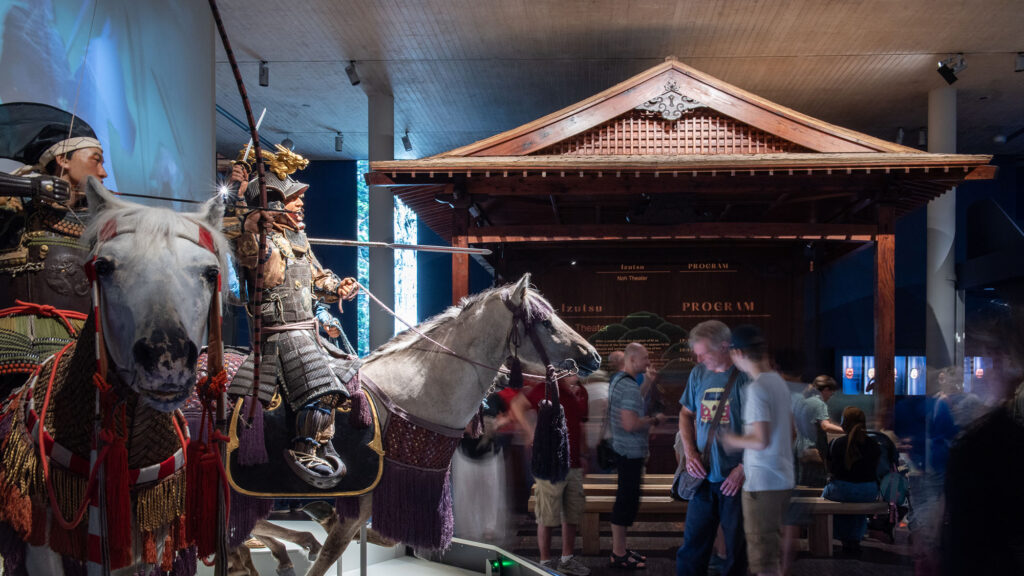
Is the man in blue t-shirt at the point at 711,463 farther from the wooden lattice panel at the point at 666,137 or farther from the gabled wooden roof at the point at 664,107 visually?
the gabled wooden roof at the point at 664,107

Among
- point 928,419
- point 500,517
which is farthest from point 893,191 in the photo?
point 500,517

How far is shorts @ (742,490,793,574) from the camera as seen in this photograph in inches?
126

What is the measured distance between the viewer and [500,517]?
4641 mm

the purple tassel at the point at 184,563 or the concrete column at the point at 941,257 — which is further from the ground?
the concrete column at the point at 941,257

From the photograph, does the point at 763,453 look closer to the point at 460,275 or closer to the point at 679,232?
the point at 679,232

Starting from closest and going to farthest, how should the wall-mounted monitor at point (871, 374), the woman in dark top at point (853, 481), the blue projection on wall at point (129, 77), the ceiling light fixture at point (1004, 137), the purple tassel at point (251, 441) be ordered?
the blue projection on wall at point (129, 77), the purple tassel at point (251, 441), the woman in dark top at point (853, 481), the wall-mounted monitor at point (871, 374), the ceiling light fixture at point (1004, 137)

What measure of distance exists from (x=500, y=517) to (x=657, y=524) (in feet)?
3.60

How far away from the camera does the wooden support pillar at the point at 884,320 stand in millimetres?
4965

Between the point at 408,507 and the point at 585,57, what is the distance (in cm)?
466

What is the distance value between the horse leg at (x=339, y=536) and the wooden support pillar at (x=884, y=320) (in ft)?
12.1

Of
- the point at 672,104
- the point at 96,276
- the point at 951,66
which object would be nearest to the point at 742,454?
the point at 96,276

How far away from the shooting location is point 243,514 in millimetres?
3062

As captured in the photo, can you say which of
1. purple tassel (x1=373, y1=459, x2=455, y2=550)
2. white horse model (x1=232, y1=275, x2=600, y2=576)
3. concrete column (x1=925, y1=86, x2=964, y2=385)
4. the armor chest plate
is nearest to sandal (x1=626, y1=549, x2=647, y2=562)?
white horse model (x1=232, y1=275, x2=600, y2=576)

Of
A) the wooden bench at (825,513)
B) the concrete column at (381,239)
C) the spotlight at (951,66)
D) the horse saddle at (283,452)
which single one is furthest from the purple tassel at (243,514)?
the spotlight at (951,66)
